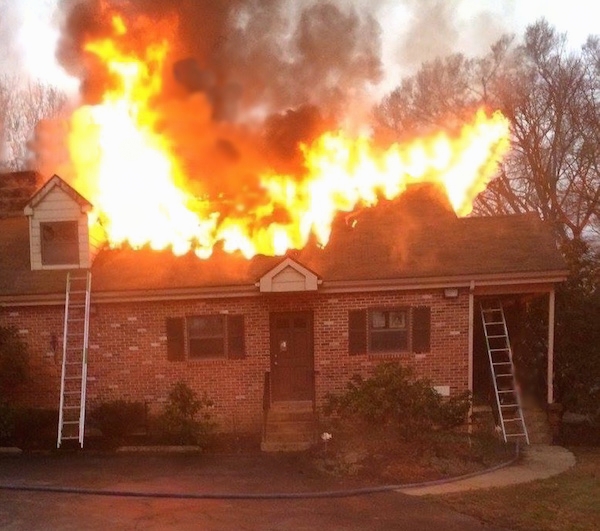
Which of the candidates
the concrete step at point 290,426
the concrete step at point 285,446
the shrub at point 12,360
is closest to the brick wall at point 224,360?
the shrub at point 12,360

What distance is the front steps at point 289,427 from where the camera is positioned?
39.9 feet

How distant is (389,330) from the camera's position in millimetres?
13664

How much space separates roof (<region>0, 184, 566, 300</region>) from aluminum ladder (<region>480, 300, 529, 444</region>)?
1.36 meters

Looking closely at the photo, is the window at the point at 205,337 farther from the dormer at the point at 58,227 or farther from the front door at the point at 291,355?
the dormer at the point at 58,227

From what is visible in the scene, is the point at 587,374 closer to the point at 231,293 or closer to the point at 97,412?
the point at 231,293

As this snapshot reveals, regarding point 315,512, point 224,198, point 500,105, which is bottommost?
point 315,512

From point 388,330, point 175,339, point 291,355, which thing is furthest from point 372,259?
point 175,339

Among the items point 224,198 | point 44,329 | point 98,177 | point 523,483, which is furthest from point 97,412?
point 523,483

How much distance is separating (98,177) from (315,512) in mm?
12261

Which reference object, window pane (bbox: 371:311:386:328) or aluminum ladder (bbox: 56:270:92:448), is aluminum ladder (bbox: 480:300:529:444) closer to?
window pane (bbox: 371:311:386:328)

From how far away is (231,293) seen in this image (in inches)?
535

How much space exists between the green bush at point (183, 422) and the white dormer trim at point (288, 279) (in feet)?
8.68

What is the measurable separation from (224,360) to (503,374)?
614 cm

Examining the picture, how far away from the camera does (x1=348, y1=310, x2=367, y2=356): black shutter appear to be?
13.6 m
